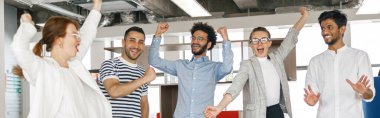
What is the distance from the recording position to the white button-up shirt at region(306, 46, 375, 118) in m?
2.81

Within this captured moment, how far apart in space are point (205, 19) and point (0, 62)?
472 centimetres

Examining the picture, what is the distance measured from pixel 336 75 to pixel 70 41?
5.33ft

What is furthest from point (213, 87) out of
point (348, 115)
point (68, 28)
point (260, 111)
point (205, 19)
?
point (205, 19)

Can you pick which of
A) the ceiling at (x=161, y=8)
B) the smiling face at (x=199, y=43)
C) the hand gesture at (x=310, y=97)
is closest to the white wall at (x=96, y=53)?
the ceiling at (x=161, y=8)

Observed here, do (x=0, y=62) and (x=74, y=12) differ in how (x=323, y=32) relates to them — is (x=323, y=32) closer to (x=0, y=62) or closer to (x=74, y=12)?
(x=0, y=62)

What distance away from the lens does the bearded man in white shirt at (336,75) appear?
2807 millimetres

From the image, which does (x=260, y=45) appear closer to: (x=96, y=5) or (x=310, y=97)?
(x=310, y=97)

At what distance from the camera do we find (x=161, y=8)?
840 cm

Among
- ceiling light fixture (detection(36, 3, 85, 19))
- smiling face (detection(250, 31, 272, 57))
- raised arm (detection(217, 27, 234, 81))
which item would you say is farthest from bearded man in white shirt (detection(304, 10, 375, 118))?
ceiling light fixture (detection(36, 3, 85, 19))

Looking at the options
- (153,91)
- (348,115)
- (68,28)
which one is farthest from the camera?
(153,91)

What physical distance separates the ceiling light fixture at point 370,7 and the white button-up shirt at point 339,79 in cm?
398

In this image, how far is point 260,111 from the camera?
282 cm

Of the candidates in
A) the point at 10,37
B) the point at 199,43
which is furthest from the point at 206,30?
the point at 10,37

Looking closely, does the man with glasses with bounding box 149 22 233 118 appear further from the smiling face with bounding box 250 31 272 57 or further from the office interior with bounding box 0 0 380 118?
the office interior with bounding box 0 0 380 118
